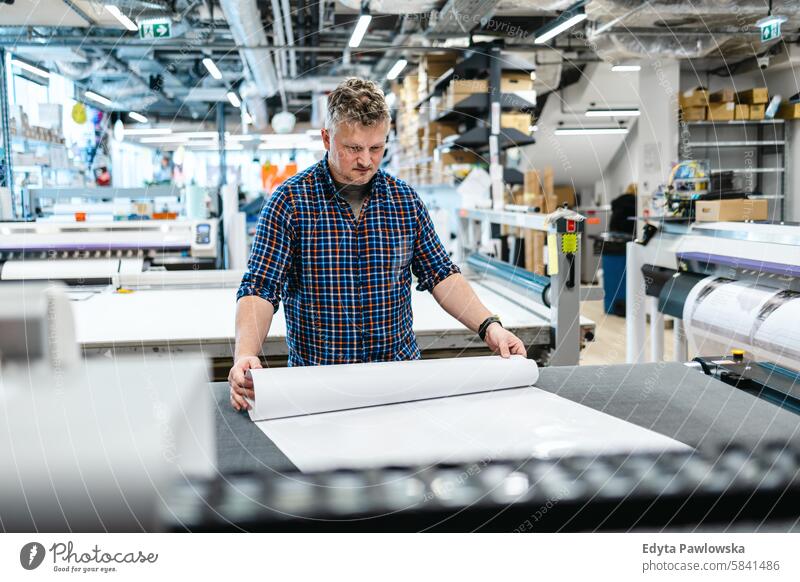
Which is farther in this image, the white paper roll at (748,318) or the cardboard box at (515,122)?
the cardboard box at (515,122)

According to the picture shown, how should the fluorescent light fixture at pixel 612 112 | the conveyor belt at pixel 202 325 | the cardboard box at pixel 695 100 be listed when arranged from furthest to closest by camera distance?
the fluorescent light fixture at pixel 612 112 → the cardboard box at pixel 695 100 → the conveyor belt at pixel 202 325

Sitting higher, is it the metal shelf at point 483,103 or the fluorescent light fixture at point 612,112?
the fluorescent light fixture at point 612,112

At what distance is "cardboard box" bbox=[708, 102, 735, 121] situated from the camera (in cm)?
873

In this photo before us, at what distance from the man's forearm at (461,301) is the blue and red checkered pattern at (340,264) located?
0.03 metres

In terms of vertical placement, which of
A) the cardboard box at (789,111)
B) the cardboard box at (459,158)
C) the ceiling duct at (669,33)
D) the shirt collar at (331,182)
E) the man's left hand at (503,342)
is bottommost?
the man's left hand at (503,342)

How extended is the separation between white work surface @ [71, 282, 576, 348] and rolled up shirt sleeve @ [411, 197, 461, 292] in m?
0.63

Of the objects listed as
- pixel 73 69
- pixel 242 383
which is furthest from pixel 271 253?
pixel 73 69

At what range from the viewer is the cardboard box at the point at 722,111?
344 inches

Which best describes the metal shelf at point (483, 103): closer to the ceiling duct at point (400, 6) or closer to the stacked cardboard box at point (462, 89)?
the stacked cardboard box at point (462, 89)

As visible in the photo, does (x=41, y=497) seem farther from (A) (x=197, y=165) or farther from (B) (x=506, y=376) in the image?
(A) (x=197, y=165)

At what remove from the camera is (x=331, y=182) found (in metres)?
2.00

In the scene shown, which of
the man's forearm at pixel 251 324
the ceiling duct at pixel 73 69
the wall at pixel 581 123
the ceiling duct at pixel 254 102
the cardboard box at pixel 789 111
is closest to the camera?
the man's forearm at pixel 251 324

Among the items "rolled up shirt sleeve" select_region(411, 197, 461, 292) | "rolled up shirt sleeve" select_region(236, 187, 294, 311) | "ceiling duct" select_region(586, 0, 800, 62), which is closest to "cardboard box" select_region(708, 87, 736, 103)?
"ceiling duct" select_region(586, 0, 800, 62)

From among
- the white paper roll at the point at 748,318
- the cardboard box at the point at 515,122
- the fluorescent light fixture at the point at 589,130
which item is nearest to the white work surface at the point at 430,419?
the white paper roll at the point at 748,318
